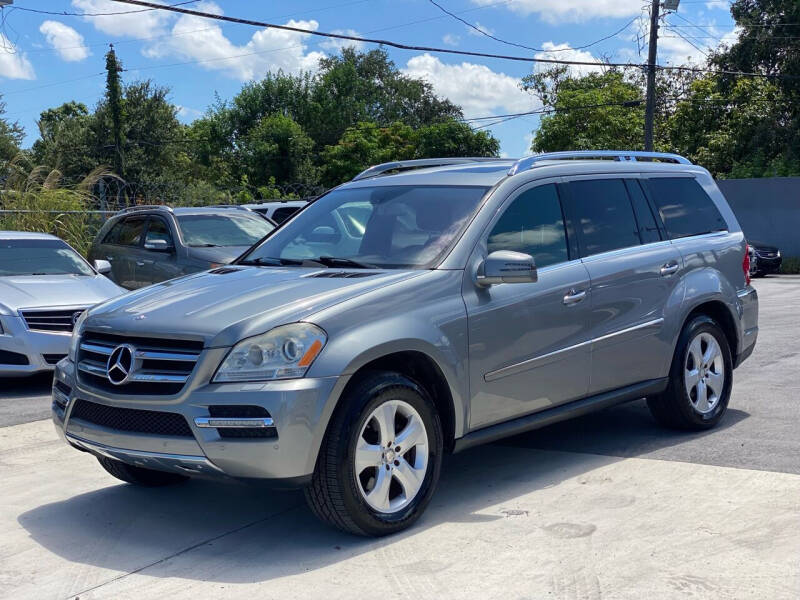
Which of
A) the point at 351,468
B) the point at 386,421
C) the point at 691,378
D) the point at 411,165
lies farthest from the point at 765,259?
the point at 351,468

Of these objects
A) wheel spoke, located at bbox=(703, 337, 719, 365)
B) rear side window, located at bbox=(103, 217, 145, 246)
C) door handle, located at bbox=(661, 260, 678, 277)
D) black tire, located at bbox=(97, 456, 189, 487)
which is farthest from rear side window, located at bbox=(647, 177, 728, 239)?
rear side window, located at bbox=(103, 217, 145, 246)

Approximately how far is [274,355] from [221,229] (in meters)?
8.54

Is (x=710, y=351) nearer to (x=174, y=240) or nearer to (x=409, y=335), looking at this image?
(x=409, y=335)

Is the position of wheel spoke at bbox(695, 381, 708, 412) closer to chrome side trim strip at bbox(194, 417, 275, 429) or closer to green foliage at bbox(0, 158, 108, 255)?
chrome side trim strip at bbox(194, 417, 275, 429)

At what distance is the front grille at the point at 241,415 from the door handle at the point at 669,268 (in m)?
3.14

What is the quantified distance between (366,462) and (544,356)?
1.36 m

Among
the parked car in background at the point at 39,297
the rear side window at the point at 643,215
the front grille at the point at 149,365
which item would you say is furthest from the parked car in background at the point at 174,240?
the front grille at the point at 149,365

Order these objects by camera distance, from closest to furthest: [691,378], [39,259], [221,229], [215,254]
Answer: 1. [691,378]
2. [39,259]
3. [215,254]
4. [221,229]

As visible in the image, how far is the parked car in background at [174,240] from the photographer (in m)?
11.9

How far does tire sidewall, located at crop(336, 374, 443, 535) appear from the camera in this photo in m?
4.34

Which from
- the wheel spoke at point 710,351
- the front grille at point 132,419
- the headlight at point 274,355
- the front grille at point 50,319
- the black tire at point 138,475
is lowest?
the black tire at point 138,475

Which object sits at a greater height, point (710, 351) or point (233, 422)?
point (233, 422)

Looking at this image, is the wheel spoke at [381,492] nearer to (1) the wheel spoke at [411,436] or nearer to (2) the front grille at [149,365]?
(1) the wheel spoke at [411,436]

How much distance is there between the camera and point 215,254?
38.8ft
